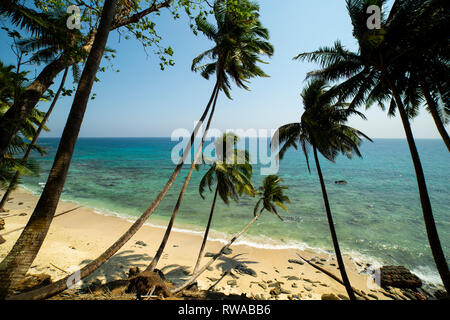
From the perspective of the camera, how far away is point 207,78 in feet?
33.1

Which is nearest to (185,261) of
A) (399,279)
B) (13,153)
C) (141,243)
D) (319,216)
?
(141,243)

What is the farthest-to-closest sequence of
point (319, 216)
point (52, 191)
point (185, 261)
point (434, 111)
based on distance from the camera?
point (319, 216) → point (185, 261) → point (434, 111) → point (52, 191)

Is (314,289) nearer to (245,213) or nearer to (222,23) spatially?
(245,213)

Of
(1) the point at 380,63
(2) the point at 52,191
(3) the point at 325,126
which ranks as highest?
(1) the point at 380,63

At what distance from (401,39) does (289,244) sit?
15056 millimetres

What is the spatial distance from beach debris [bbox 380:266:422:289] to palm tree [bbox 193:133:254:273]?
33.2 feet

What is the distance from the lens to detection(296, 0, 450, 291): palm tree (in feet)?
18.5

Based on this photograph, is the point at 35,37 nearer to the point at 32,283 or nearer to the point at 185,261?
the point at 32,283

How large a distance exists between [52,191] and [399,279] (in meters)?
17.5

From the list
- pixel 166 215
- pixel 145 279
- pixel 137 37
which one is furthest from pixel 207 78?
pixel 166 215

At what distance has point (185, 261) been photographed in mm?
12047

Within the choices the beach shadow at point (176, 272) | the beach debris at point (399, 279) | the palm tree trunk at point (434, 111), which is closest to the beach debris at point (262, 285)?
the beach shadow at point (176, 272)

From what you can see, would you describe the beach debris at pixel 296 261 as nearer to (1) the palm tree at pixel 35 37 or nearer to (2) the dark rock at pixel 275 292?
(2) the dark rock at pixel 275 292

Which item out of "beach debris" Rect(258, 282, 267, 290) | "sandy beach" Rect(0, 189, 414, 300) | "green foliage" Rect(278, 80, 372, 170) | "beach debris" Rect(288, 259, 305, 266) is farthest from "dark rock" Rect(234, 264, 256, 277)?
"green foliage" Rect(278, 80, 372, 170)
